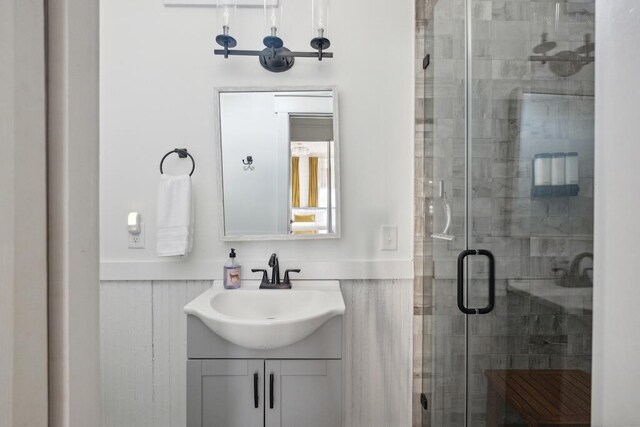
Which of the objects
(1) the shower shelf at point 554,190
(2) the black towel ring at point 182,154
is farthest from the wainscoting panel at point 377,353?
(2) the black towel ring at point 182,154

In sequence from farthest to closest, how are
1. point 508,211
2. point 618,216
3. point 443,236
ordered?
point 443,236
point 508,211
point 618,216

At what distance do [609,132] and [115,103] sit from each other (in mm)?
1865

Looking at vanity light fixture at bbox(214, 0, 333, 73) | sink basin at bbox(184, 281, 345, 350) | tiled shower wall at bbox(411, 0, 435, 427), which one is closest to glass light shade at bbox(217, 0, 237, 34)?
vanity light fixture at bbox(214, 0, 333, 73)

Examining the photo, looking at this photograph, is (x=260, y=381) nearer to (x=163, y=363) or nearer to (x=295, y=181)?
(x=163, y=363)

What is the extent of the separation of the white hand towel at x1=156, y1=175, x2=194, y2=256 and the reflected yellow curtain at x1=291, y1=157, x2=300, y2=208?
19.7 inches

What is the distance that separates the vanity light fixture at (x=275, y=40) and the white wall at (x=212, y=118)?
0.04m

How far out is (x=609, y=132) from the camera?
51 cm

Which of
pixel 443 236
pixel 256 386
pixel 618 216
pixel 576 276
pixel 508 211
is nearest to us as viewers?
pixel 618 216

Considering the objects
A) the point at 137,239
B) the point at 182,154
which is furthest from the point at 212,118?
the point at 137,239

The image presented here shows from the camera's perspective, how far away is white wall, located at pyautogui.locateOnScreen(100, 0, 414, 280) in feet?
5.08

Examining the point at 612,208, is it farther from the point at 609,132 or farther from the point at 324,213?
the point at 324,213

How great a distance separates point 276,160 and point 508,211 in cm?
102

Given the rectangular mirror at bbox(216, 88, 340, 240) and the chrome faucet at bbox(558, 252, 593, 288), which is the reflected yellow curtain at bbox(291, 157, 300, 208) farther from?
the chrome faucet at bbox(558, 252, 593, 288)

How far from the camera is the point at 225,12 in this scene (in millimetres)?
1460
